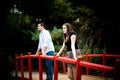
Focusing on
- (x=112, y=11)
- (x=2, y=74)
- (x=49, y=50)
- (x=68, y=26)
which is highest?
(x=112, y=11)

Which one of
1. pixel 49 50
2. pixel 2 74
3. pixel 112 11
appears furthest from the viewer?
pixel 112 11

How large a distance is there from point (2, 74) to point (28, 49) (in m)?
6.93

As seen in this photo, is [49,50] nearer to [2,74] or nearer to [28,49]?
[2,74]

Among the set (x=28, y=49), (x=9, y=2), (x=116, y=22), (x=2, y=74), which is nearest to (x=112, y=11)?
(x=116, y=22)

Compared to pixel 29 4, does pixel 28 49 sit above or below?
below

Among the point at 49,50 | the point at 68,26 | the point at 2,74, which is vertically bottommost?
the point at 2,74

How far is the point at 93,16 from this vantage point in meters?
14.1

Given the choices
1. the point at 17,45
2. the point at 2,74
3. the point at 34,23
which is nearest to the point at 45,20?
the point at 34,23

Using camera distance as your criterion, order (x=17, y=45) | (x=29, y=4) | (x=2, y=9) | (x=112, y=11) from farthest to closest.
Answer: (x=29, y=4)
(x=17, y=45)
(x=112, y=11)
(x=2, y=9)

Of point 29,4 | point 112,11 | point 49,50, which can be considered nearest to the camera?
point 49,50

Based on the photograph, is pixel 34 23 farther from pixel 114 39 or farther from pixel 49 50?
pixel 49 50

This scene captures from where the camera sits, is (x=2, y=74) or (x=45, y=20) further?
(x=45, y=20)

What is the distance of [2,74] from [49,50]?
2.66m

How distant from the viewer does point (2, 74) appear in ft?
37.3
